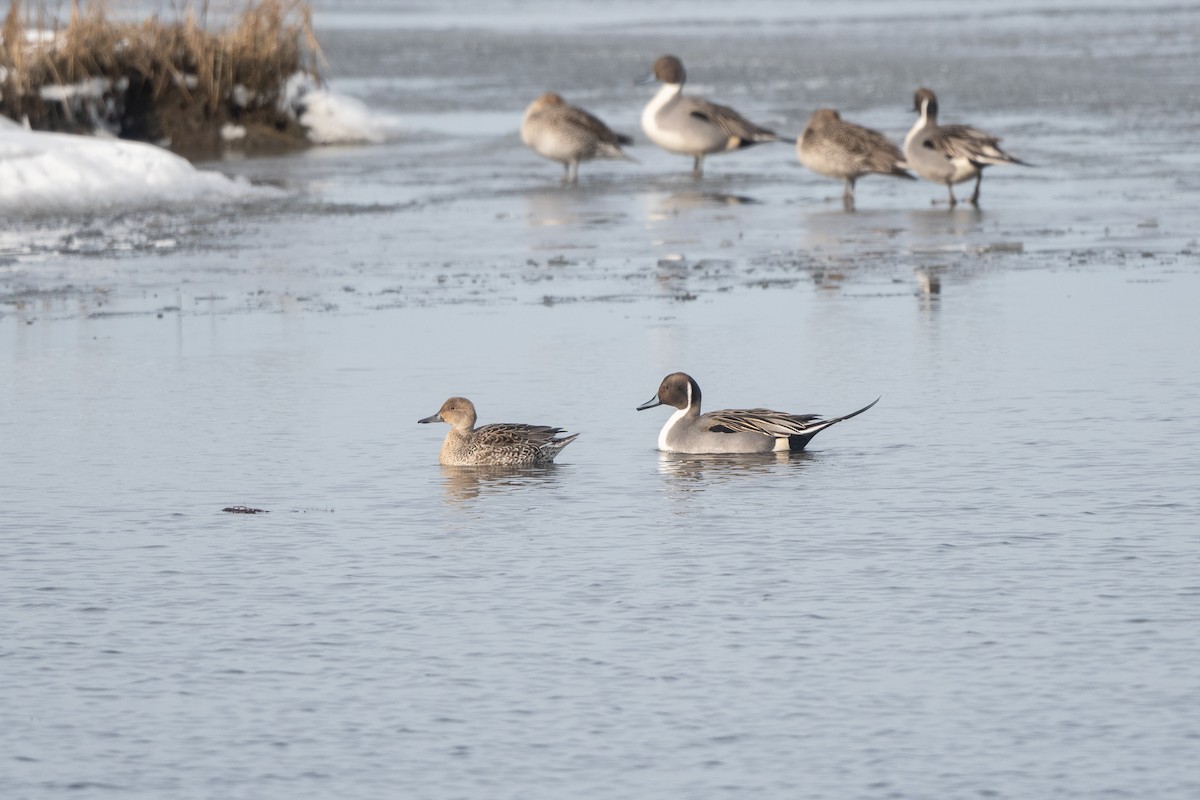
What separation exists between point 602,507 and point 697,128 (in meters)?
12.7

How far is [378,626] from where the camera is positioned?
261 inches

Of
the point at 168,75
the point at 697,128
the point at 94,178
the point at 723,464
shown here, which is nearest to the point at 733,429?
the point at 723,464

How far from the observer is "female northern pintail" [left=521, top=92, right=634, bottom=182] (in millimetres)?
20219

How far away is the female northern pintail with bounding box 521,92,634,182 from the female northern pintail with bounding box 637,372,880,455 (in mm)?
10945

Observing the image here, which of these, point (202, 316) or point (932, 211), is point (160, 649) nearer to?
point (202, 316)

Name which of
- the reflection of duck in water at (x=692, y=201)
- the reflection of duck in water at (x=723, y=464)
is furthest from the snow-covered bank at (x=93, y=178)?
the reflection of duck in water at (x=723, y=464)

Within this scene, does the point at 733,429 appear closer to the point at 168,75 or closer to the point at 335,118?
the point at 335,118

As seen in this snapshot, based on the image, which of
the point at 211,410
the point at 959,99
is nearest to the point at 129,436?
the point at 211,410

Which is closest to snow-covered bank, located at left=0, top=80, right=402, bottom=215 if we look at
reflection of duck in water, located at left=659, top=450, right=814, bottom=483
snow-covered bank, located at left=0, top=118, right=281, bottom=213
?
snow-covered bank, located at left=0, top=118, right=281, bottom=213

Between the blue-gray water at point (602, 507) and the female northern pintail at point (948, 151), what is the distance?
511mm

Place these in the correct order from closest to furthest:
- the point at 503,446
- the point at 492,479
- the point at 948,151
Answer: the point at 492,479 < the point at 503,446 < the point at 948,151

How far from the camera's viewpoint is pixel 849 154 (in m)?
18.2

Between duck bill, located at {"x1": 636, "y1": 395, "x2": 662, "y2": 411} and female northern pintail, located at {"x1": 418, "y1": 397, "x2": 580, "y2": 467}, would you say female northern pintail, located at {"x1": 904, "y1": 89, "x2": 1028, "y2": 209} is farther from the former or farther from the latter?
female northern pintail, located at {"x1": 418, "y1": 397, "x2": 580, "y2": 467}

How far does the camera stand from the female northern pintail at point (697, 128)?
67.5 ft
